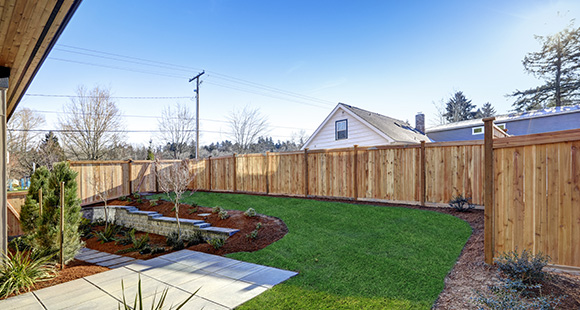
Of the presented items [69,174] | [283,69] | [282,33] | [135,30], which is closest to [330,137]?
[283,69]

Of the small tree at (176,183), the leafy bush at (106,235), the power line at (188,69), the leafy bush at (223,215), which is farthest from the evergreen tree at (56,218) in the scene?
the power line at (188,69)

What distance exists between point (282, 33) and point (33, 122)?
2015 centimetres

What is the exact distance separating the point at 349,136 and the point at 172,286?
40.5ft

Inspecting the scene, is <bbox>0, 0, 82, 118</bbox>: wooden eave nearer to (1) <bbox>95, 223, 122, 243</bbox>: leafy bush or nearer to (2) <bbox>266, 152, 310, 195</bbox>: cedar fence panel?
(1) <bbox>95, 223, 122, 243</bbox>: leafy bush

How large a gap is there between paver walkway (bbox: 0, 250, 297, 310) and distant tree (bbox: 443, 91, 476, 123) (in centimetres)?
3124

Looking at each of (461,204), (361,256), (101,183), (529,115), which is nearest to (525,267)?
(361,256)

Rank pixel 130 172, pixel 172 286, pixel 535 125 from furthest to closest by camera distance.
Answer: pixel 535 125
pixel 130 172
pixel 172 286

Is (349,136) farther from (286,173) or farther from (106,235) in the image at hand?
(106,235)

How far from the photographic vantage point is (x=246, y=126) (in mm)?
26172

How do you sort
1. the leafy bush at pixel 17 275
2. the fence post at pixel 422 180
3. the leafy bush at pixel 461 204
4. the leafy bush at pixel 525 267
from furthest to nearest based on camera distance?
the fence post at pixel 422 180 → the leafy bush at pixel 461 204 → the leafy bush at pixel 17 275 → the leafy bush at pixel 525 267

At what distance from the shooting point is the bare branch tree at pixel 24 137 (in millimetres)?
18250

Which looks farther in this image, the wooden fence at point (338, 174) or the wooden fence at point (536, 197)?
the wooden fence at point (338, 174)

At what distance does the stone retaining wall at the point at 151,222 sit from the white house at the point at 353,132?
9.55 metres

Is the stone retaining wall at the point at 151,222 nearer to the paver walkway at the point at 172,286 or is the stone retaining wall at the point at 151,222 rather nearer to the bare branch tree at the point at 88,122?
→ the paver walkway at the point at 172,286
